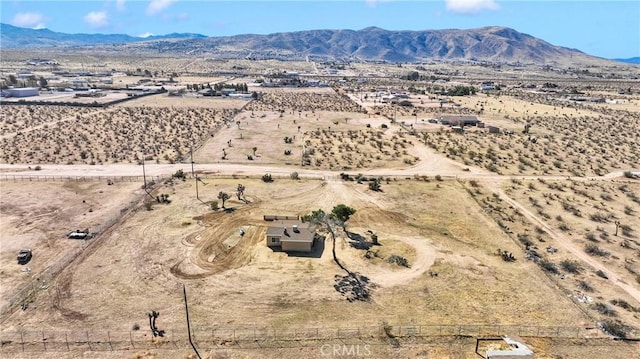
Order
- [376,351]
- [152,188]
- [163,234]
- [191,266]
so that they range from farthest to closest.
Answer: [152,188] < [163,234] < [191,266] < [376,351]

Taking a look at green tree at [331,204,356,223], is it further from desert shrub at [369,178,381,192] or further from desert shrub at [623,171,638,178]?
desert shrub at [623,171,638,178]

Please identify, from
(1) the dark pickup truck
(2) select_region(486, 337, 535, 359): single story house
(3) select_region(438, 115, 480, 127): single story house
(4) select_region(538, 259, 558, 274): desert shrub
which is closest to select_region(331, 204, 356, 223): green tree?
(4) select_region(538, 259, 558, 274): desert shrub

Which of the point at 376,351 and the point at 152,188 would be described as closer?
the point at 376,351

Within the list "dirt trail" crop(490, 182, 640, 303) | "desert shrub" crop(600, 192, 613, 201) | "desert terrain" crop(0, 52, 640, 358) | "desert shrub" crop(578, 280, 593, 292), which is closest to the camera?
"desert terrain" crop(0, 52, 640, 358)

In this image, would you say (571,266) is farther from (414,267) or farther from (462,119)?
(462,119)

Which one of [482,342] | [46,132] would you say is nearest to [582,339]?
[482,342]

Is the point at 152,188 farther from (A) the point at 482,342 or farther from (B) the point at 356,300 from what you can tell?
(A) the point at 482,342

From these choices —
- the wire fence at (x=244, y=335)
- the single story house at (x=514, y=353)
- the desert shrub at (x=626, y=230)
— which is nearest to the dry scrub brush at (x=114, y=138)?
the wire fence at (x=244, y=335)
